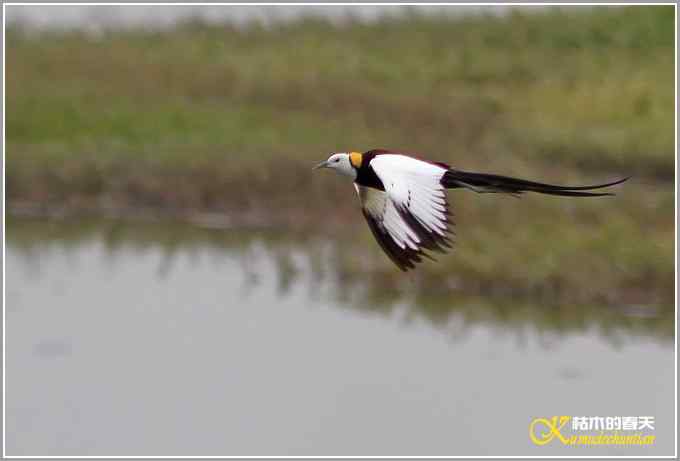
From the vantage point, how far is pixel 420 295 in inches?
461

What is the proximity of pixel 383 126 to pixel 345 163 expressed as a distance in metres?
8.80

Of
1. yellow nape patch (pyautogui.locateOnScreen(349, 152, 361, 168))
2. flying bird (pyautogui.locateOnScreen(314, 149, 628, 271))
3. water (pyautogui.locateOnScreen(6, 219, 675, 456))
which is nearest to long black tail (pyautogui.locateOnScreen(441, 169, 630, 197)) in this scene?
flying bird (pyautogui.locateOnScreen(314, 149, 628, 271))

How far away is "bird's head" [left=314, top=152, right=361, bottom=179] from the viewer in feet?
19.4

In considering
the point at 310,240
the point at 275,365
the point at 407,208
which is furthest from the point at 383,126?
the point at 407,208

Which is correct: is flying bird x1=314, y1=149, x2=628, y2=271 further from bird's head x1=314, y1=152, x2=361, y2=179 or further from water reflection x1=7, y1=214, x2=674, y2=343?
water reflection x1=7, y1=214, x2=674, y2=343

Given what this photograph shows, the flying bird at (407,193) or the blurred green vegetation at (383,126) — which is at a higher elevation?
the blurred green vegetation at (383,126)

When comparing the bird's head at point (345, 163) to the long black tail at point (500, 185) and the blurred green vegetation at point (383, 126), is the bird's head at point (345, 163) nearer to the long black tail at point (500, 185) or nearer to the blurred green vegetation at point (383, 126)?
the long black tail at point (500, 185)

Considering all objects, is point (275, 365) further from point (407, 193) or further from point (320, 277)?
point (407, 193)

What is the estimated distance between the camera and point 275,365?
11.3 meters

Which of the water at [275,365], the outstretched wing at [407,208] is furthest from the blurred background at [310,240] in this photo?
the outstretched wing at [407,208]

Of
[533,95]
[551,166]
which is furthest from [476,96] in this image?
[551,166]

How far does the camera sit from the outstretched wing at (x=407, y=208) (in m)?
5.73

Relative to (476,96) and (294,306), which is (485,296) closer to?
(294,306)

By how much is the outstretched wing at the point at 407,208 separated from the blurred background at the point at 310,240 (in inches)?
176
